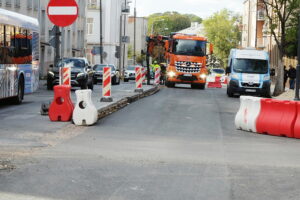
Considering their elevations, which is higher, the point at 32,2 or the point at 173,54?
the point at 32,2

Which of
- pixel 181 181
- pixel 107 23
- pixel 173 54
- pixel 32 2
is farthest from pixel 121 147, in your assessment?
pixel 107 23

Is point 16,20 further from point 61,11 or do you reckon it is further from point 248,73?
point 248,73

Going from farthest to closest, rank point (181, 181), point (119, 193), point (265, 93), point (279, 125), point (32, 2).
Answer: point (32, 2) < point (265, 93) < point (279, 125) < point (181, 181) < point (119, 193)

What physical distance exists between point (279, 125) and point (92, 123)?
12.9 ft

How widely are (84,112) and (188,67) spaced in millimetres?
31748

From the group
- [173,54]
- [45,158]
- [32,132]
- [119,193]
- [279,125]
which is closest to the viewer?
[119,193]

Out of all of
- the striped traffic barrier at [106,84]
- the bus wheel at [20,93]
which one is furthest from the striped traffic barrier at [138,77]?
the bus wheel at [20,93]

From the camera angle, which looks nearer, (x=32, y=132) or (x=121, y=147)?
(x=121, y=147)

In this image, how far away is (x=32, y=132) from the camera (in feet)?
44.5

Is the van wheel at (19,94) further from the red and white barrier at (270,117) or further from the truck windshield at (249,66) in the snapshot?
the truck windshield at (249,66)

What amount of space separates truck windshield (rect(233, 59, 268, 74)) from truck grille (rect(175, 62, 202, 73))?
9.65m

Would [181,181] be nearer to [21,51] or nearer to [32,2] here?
[21,51]

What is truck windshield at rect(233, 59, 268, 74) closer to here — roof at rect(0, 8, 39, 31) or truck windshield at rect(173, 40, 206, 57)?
truck windshield at rect(173, 40, 206, 57)

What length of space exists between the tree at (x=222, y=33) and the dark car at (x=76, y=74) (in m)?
79.9
